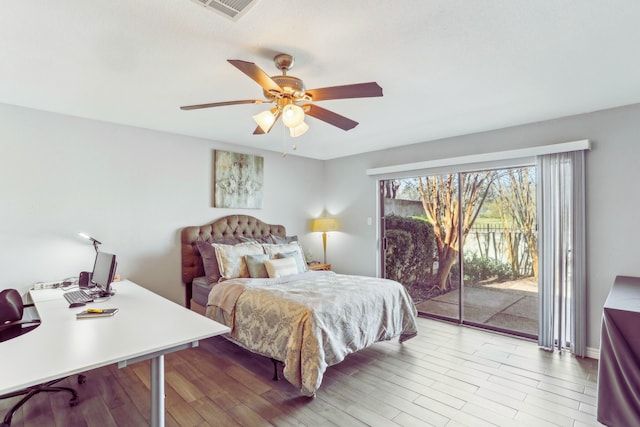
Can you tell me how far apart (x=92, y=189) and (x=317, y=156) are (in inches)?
125

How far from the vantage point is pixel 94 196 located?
3.33m

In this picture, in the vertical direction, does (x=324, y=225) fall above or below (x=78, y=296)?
above

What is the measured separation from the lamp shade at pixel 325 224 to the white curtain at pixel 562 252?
2780mm

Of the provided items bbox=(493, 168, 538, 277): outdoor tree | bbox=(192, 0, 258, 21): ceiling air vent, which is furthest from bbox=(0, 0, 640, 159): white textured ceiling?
bbox=(493, 168, 538, 277): outdoor tree

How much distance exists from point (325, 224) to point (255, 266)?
1918 millimetres

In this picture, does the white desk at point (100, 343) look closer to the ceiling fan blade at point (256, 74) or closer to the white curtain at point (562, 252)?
the ceiling fan blade at point (256, 74)

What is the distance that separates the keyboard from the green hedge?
3757mm

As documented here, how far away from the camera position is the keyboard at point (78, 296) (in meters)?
2.39

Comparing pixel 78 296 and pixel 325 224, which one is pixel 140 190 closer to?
pixel 78 296

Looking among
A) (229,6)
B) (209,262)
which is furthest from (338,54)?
(209,262)

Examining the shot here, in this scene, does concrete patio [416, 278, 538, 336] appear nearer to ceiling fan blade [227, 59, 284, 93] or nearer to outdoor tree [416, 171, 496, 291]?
outdoor tree [416, 171, 496, 291]

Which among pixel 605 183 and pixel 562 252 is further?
pixel 562 252

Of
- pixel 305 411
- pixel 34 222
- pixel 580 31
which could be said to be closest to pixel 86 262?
pixel 34 222

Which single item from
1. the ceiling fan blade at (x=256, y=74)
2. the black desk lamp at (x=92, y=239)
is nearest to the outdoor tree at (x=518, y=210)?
the ceiling fan blade at (x=256, y=74)
